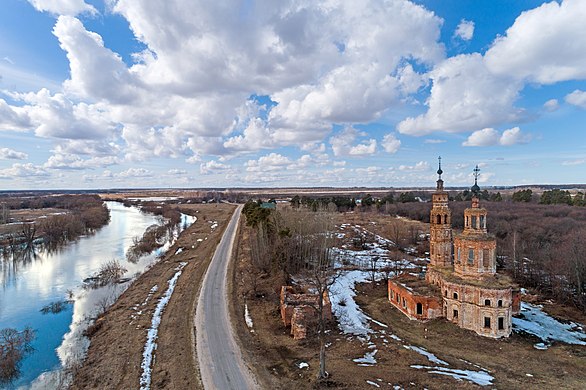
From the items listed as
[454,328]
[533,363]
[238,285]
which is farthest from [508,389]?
[238,285]

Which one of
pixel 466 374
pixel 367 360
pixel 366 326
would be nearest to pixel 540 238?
pixel 366 326

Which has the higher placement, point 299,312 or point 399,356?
point 299,312

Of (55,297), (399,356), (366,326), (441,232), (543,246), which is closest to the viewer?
(399,356)

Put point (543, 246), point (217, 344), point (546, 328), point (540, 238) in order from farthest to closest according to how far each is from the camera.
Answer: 1. point (540, 238)
2. point (543, 246)
3. point (546, 328)
4. point (217, 344)

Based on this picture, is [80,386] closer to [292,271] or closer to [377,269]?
[292,271]

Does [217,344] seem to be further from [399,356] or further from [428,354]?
[428,354]

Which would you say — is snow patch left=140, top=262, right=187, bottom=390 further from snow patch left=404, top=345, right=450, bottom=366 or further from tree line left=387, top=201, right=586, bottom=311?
tree line left=387, top=201, right=586, bottom=311

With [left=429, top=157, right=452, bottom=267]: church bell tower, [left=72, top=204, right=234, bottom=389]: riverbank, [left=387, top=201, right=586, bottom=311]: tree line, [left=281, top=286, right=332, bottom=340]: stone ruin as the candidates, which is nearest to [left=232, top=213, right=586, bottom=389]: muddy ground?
[left=281, top=286, right=332, bottom=340]: stone ruin

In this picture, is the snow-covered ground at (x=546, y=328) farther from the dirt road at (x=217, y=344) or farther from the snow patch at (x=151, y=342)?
the snow patch at (x=151, y=342)

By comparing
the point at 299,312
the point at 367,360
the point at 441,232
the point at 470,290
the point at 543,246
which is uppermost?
the point at 441,232
